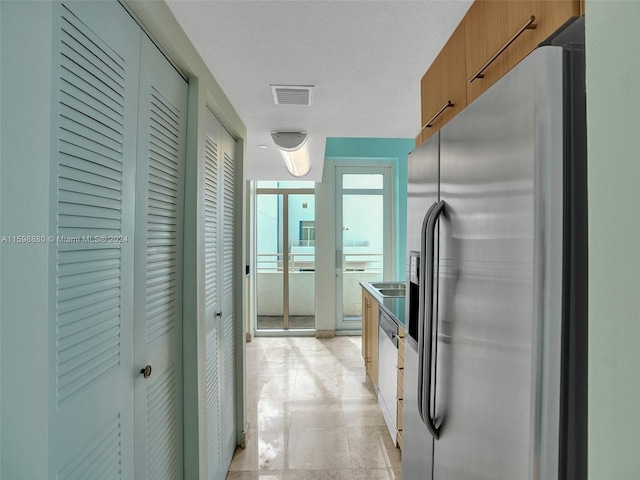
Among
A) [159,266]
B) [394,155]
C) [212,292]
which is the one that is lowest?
[212,292]

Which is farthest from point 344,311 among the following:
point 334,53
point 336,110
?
point 334,53

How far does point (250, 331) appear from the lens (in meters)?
4.78

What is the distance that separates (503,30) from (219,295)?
5.45ft

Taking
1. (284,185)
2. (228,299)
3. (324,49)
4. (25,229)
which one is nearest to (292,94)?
(324,49)

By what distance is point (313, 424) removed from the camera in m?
2.54

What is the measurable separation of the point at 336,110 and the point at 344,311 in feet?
11.8

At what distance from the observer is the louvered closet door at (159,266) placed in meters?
1.02

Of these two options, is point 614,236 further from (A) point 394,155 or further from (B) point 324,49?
(A) point 394,155

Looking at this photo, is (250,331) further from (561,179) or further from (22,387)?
(561,179)

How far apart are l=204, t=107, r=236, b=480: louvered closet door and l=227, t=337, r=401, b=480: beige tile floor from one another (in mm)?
299

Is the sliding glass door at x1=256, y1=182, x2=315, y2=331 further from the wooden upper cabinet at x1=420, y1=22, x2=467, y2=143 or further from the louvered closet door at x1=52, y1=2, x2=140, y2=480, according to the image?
the louvered closet door at x1=52, y1=2, x2=140, y2=480

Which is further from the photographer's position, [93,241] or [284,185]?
[284,185]

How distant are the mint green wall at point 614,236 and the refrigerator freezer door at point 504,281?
0.18m

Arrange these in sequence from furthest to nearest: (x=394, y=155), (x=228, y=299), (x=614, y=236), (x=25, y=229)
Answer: (x=394, y=155) < (x=228, y=299) < (x=25, y=229) < (x=614, y=236)
